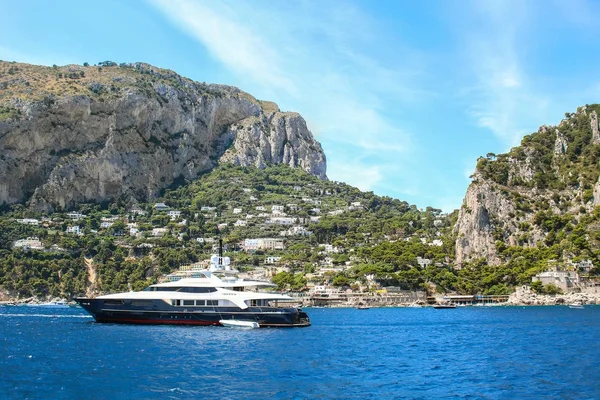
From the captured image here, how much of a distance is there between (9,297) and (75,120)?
57738 mm

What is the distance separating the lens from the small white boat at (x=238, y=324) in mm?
61844

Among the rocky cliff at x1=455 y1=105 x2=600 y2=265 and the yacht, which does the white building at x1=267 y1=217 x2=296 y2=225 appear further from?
the yacht

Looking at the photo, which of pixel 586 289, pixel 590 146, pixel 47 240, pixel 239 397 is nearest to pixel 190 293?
pixel 239 397

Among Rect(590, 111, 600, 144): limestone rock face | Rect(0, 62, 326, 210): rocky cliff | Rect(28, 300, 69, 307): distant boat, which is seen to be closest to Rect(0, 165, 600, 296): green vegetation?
Rect(28, 300, 69, 307): distant boat

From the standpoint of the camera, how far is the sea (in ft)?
102

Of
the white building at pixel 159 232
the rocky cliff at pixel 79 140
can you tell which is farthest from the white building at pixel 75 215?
the white building at pixel 159 232

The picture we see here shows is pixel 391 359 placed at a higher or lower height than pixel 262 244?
lower

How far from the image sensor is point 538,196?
152375mm

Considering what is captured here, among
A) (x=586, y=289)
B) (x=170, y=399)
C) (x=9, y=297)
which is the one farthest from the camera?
(x=9, y=297)

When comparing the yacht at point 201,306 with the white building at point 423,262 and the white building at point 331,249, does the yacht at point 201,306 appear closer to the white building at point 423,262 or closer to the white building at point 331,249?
the white building at point 423,262

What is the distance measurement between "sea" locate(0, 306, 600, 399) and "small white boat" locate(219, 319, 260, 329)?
222cm

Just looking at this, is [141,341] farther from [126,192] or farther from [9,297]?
[126,192]

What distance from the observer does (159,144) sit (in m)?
193

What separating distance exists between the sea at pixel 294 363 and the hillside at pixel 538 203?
7399 cm
